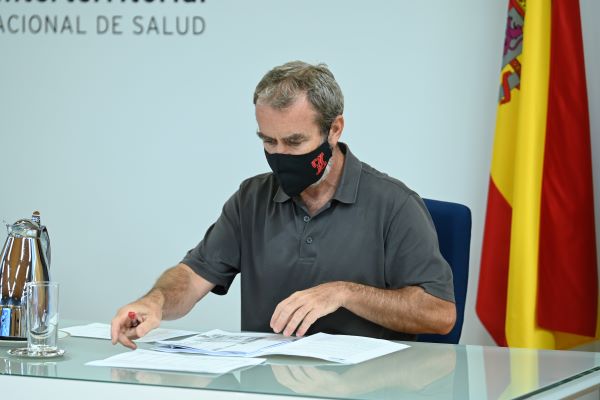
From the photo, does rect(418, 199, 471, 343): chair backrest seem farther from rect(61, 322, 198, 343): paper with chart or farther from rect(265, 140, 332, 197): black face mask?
rect(61, 322, 198, 343): paper with chart

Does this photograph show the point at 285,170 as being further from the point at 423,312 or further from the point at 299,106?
the point at 423,312

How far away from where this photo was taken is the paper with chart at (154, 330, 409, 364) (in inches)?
71.4

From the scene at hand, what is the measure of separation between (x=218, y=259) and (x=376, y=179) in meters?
0.50

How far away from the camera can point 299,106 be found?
7.89 feet

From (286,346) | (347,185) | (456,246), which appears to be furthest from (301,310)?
(456,246)

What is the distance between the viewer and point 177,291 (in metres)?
2.43

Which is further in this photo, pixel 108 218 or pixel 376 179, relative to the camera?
pixel 108 218

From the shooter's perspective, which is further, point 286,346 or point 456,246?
point 456,246

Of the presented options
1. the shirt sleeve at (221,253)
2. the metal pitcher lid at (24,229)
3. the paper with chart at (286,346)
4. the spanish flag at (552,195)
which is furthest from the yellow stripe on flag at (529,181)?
the metal pitcher lid at (24,229)

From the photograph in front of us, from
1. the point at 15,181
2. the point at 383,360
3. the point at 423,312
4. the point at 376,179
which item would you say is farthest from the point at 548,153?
the point at 15,181

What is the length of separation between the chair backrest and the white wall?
3.83ft

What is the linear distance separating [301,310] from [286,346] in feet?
0.41

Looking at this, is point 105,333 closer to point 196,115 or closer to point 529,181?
point 529,181

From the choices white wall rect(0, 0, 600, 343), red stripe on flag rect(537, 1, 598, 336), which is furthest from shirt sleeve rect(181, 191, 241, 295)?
white wall rect(0, 0, 600, 343)
